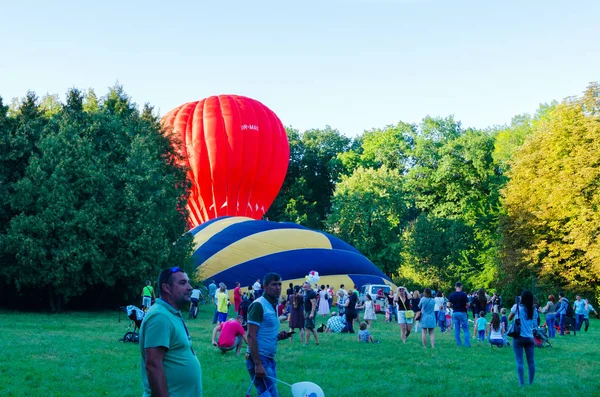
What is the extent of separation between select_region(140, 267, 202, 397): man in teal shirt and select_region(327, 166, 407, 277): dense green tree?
161ft

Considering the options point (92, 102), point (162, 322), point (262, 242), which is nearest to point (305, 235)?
point (262, 242)

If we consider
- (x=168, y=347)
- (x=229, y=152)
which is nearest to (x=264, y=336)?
(x=168, y=347)

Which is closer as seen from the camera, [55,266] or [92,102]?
[55,266]

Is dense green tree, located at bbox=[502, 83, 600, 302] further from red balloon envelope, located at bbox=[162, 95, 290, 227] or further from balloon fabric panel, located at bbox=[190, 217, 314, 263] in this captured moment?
red balloon envelope, located at bbox=[162, 95, 290, 227]

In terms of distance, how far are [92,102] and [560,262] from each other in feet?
84.5

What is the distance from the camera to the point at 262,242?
35.3 metres

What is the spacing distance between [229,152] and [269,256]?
25.7ft

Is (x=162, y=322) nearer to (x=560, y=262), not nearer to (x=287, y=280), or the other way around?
(x=287, y=280)

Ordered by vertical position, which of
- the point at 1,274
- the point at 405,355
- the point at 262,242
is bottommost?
the point at 405,355

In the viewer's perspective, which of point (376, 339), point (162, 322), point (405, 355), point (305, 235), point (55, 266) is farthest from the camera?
point (305, 235)

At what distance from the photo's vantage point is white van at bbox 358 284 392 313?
3338 centimetres

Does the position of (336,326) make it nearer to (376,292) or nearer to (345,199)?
(376,292)

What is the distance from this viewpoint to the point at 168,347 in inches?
176

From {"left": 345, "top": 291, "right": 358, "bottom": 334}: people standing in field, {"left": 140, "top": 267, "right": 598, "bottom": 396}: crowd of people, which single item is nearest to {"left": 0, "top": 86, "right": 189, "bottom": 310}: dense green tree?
{"left": 140, "top": 267, "right": 598, "bottom": 396}: crowd of people
